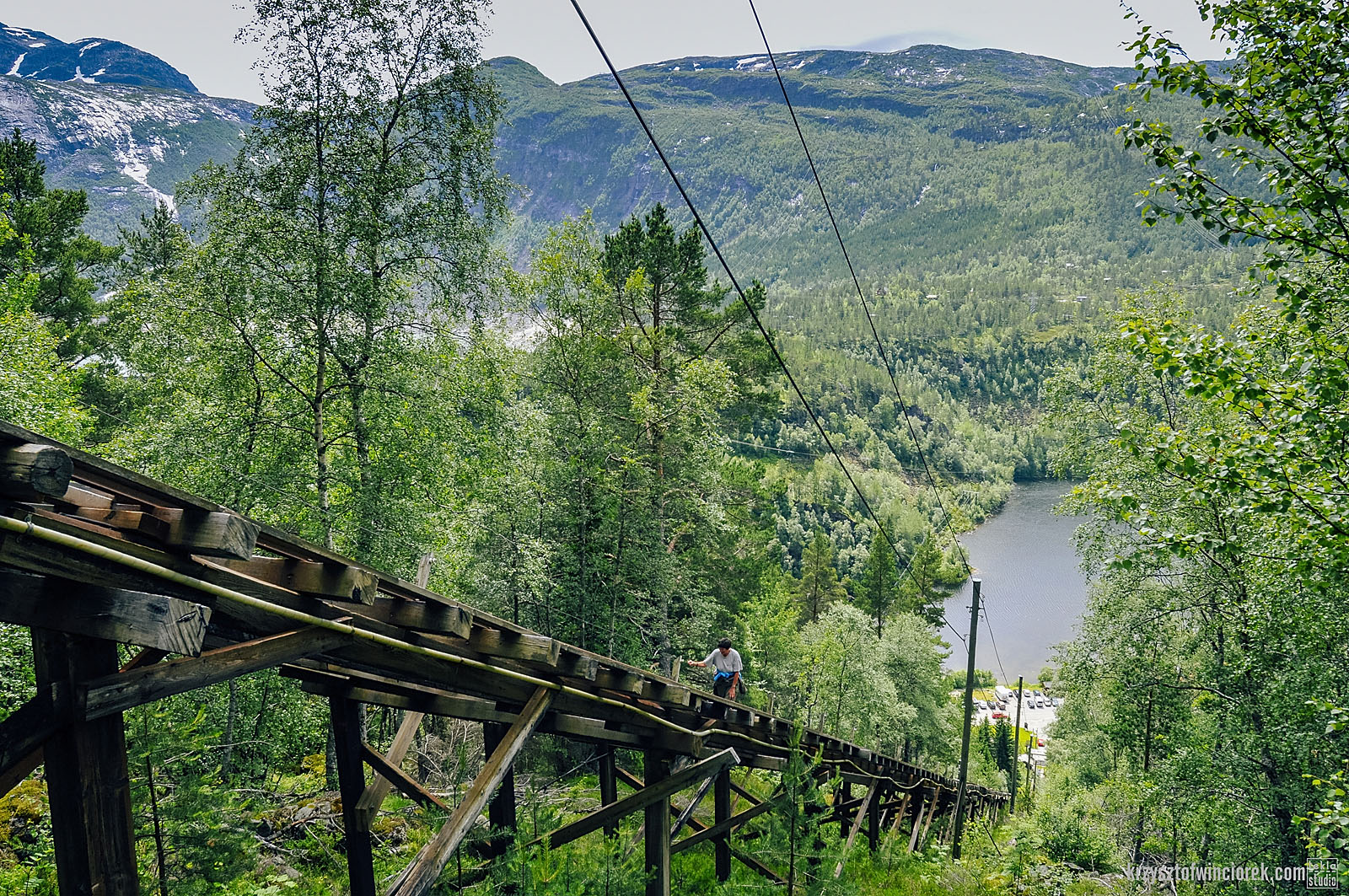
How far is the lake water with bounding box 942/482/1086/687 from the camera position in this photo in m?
75.2

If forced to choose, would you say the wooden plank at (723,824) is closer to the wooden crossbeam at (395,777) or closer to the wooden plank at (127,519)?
the wooden crossbeam at (395,777)

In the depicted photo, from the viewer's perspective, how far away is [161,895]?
5.15m

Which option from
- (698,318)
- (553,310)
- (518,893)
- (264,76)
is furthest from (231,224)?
(698,318)

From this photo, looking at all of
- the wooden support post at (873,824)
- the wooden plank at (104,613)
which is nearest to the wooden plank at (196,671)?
the wooden plank at (104,613)

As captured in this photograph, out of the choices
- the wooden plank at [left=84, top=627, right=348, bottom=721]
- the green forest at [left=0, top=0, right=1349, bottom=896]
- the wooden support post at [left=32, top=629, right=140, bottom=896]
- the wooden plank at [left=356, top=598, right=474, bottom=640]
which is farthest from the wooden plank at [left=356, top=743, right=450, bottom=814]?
the wooden support post at [left=32, top=629, right=140, bottom=896]

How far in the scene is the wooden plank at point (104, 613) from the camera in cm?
239

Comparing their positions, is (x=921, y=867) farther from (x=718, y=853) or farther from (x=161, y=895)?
(x=161, y=895)

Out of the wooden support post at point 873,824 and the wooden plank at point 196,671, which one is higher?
the wooden plank at point 196,671

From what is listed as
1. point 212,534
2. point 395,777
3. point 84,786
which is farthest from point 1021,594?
point 212,534

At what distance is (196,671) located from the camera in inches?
120

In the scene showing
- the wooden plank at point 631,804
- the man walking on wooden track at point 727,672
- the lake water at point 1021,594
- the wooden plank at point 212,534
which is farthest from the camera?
the lake water at point 1021,594

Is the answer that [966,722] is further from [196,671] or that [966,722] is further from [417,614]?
[196,671]

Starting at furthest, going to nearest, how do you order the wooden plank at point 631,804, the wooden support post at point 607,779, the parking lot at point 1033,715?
1. the parking lot at point 1033,715
2. the wooden support post at point 607,779
3. the wooden plank at point 631,804

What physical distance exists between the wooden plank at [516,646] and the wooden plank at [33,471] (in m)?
2.77
